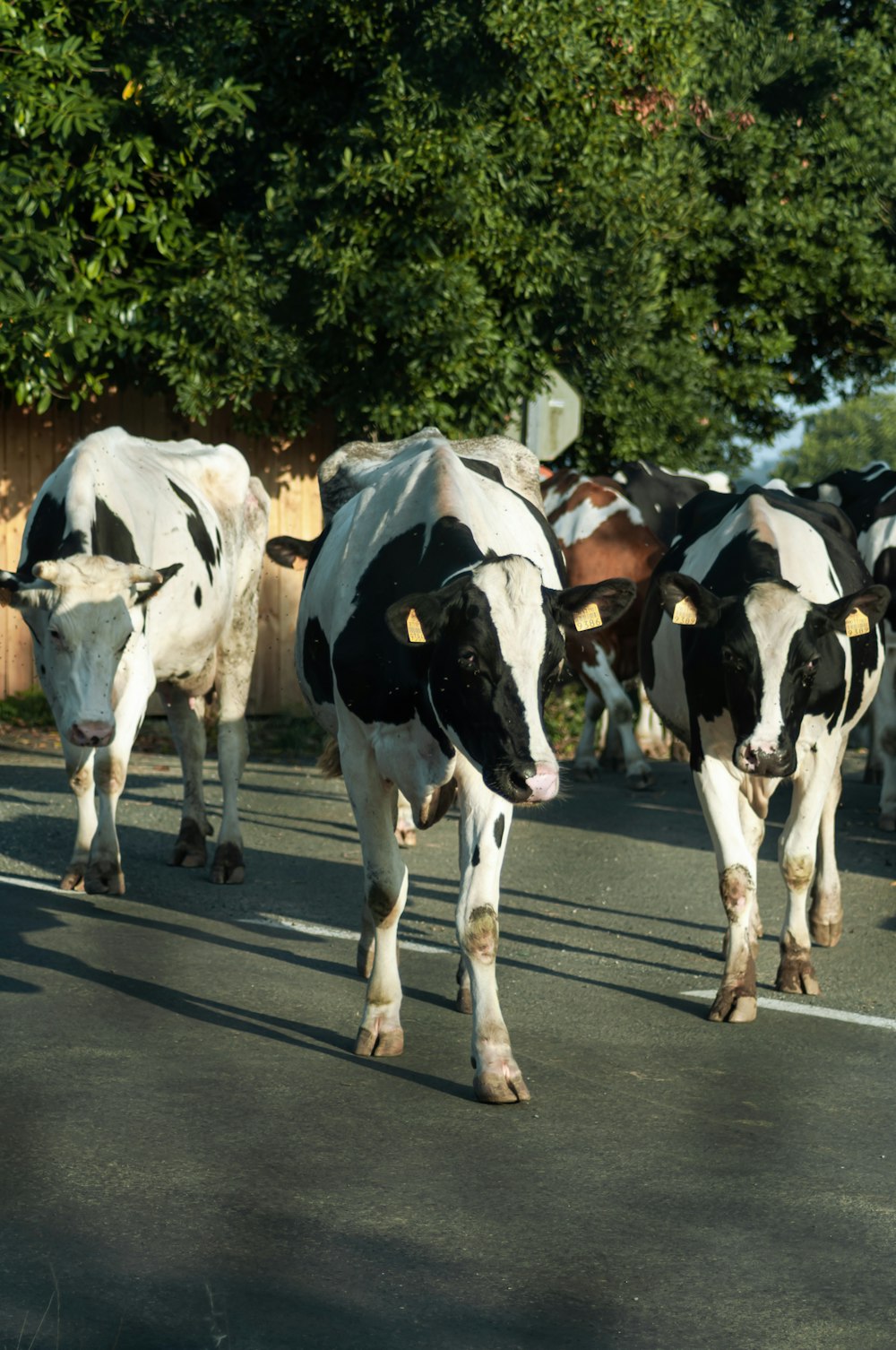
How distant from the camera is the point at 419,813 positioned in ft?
19.8

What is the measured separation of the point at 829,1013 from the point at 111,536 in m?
4.25

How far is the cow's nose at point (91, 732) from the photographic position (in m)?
8.11

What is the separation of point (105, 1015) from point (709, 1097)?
2.26 m

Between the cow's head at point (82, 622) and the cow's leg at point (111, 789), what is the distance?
13.1 inches

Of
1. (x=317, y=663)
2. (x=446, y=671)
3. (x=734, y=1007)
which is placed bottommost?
(x=734, y=1007)

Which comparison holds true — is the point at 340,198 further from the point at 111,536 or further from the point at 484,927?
the point at 484,927

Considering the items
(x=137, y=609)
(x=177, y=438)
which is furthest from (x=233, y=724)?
(x=177, y=438)

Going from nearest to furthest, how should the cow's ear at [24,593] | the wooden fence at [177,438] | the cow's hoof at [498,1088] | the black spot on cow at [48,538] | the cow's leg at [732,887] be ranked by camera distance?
the cow's hoof at [498,1088] < the cow's leg at [732,887] < the cow's ear at [24,593] < the black spot on cow at [48,538] < the wooden fence at [177,438]

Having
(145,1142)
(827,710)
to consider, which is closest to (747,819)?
(827,710)

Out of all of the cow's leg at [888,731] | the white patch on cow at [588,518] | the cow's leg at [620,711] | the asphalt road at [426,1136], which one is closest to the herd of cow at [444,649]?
the asphalt road at [426,1136]

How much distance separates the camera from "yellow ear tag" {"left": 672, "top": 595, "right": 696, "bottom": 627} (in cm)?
696

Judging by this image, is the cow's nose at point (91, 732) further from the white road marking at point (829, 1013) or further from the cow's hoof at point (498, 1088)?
the cow's hoof at point (498, 1088)

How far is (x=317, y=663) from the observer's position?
7.24 metres

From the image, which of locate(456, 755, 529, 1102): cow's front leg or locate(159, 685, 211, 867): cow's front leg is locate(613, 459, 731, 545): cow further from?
locate(456, 755, 529, 1102): cow's front leg
